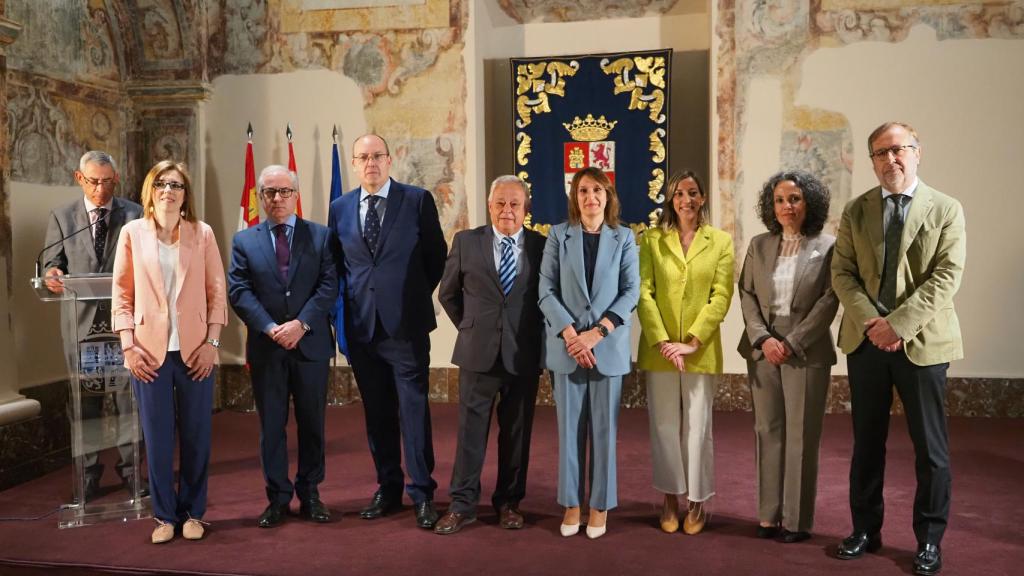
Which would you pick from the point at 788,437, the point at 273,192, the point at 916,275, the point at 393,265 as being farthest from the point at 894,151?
the point at 273,192

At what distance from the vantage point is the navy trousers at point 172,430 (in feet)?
14.0

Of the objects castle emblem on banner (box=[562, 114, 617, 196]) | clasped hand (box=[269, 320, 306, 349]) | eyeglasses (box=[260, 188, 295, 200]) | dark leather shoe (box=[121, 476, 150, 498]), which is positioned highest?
castle emblem on banner (box=[562, 114, 617, 196])

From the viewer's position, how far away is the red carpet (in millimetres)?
3936

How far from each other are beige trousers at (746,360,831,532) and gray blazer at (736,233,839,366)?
0.30ft

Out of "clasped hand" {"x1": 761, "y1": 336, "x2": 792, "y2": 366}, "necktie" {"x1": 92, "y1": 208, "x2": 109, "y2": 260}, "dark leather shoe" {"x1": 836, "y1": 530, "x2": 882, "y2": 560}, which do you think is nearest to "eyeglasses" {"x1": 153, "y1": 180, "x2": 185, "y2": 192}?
"necktie" {"x1": 92, "y1": 208, "x2": 109, "y2": 260}

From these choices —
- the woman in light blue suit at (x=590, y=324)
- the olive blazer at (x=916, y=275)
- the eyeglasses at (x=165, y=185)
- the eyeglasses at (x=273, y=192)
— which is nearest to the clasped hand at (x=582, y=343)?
the woman in light blue suit at (x=590, y=324)

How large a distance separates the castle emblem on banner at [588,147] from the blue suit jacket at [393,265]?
3.98 m

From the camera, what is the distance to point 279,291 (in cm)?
446

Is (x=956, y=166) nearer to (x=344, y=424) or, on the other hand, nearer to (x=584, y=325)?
(x=584, y=325)

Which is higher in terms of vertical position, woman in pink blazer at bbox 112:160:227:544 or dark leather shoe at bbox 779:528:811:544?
woman in pink blazer at bbox 112:160:227:544

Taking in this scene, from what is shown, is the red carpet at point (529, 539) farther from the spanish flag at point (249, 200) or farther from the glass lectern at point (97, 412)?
the spanish flag at point (249, 200)

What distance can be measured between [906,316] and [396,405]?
2502 mm

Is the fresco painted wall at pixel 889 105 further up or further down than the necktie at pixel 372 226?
further up

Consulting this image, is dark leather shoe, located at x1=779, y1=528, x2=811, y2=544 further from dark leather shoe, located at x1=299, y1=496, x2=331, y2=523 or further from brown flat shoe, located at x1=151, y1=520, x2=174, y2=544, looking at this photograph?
brown flat shoe, located at x1=151, y1=520, x2=174, y2=544
